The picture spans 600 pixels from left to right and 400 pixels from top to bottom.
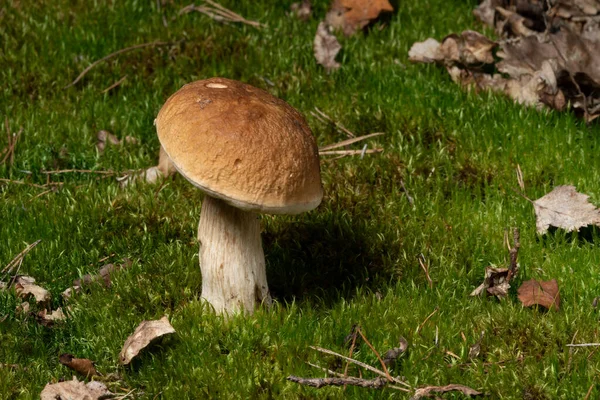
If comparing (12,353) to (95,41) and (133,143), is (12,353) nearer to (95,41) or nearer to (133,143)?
(133,143)

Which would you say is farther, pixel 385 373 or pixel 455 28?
pixel 455 28

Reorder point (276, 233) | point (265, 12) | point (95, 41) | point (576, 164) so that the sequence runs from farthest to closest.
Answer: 1. point (265, 12)
2. point (95, 41)
3. point (576, 164)
4. point (276, 233)

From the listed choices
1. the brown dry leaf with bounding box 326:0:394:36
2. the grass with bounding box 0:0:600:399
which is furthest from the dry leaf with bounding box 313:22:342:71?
the brown dry leaf with bounding box 326:0:394:36

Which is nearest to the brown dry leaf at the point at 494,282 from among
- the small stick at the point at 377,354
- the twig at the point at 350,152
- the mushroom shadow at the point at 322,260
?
the mushroom shadow at the point at 322,260

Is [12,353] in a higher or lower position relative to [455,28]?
lower

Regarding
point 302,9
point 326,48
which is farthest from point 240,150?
→ point 302,9

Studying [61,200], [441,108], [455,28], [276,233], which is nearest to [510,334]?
[276,233]

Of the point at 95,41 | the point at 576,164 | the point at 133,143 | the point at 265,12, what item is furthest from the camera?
the point at 265,12

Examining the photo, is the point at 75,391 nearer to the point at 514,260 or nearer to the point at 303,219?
the point at 303,219
